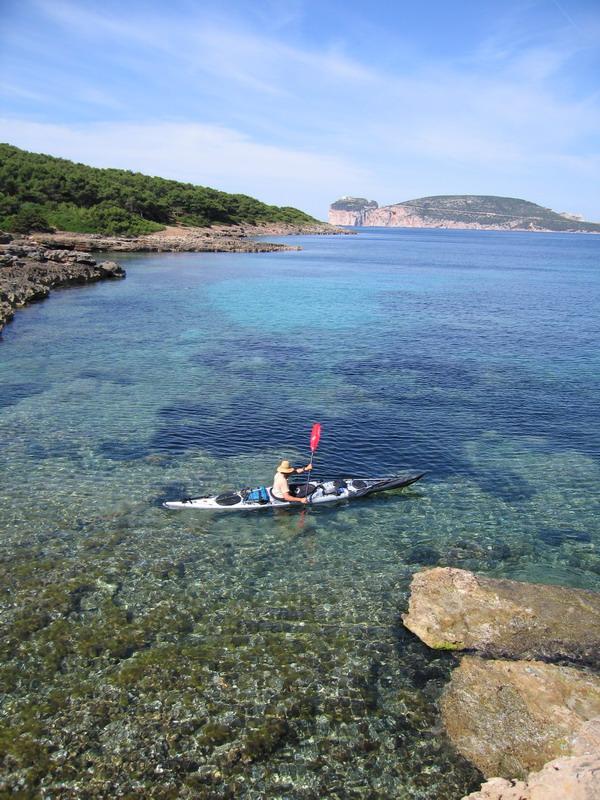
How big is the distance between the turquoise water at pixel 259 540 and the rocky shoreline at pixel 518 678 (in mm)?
592

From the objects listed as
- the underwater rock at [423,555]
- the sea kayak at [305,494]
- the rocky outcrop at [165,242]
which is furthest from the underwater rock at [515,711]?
the rocky outcrop at [165,242]

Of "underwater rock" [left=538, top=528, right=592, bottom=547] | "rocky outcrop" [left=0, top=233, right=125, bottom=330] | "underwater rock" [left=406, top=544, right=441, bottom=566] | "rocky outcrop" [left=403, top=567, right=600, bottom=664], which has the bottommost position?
"underwater rock" [left=406, top=544, right=441, bottom=566]

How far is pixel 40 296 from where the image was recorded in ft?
191

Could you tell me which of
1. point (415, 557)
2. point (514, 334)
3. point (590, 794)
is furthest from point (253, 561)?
point (514, 334)

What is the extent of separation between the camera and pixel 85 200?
122 metres

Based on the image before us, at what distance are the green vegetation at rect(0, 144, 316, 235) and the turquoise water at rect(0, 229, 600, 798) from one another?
7299cm

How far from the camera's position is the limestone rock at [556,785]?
8.05m

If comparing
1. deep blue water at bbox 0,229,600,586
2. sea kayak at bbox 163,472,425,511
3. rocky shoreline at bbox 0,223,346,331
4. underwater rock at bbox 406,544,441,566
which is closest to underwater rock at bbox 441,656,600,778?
underwater rock at bbox 406,544,441,566

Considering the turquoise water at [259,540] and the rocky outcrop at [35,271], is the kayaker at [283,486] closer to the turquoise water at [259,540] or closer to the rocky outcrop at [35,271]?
the turquoise water at [259,540]

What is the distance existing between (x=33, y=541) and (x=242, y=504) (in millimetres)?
6653

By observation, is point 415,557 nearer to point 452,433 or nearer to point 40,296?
point 452,433

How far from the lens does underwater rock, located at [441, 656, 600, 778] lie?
34.9 feet

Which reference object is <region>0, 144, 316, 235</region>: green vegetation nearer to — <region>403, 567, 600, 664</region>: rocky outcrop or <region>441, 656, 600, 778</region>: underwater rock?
<region>403, 567, 600, 664</region>: rocky outcrop

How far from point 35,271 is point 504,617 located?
6612 cm
